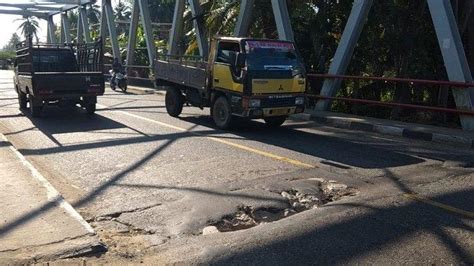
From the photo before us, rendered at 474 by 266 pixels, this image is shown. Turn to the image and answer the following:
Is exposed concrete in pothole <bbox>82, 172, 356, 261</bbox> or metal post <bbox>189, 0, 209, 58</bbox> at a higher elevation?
metal post <bbox>189, 0, 209, 58</bbox>

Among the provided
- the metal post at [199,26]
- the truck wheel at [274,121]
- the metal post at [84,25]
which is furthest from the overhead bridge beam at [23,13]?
the truck wheel at [274,121]

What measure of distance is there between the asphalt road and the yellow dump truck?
0.51 m

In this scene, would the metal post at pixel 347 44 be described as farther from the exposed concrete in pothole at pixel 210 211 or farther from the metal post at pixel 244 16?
the exposed concrete in pothole at pixel 210 211

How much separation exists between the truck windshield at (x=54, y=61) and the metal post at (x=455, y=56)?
34.2 ft

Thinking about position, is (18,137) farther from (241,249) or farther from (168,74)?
(241,249)

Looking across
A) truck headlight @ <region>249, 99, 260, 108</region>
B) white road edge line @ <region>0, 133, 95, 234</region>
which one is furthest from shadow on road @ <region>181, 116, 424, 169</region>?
white road edge line @ <region>0, 133, 95, 234</region>

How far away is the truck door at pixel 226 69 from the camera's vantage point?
35.9 feet

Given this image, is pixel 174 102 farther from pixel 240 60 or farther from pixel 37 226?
pixel 37 226

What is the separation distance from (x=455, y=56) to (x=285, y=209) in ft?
24.8

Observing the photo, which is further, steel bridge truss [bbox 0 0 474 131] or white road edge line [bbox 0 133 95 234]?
steel bridge truss [bbox 0 0 474 131]

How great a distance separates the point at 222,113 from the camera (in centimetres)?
1159

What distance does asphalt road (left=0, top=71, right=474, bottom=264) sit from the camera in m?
4.42

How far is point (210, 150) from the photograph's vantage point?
29.5 ft

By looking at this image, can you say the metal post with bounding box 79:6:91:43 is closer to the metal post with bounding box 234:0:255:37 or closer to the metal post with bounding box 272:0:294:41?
the metal post with bounding box 234:0:255:37
